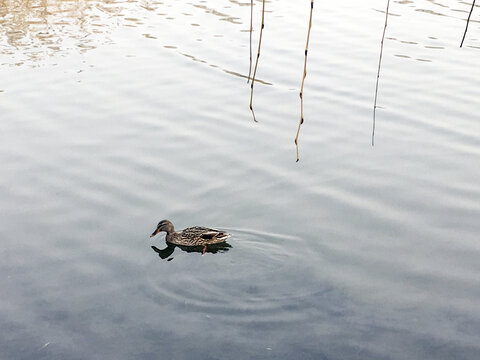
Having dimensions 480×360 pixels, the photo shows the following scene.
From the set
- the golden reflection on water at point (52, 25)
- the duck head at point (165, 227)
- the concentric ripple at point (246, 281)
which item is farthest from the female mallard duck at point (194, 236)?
the golden reflection on water at point (52, 25)

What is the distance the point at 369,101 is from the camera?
12.8 metres

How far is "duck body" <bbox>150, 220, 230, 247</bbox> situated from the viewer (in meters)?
8.42

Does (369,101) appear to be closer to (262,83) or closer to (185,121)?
(262,83)

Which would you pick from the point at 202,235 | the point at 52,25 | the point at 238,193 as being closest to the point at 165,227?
the point at 202,235

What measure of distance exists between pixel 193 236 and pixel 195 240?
0.06 metres

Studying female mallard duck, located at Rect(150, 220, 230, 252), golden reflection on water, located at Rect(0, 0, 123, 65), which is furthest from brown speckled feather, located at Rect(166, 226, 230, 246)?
golden reflection on water, located at Rect(0, 0, 123, 65)

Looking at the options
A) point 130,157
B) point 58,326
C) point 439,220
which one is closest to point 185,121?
point 130,157

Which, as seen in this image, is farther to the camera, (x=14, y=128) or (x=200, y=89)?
(x=200, y=89)

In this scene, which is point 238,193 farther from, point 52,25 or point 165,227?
point 52,25

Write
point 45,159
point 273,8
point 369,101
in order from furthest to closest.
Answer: point 273,8
point 369,101
point 45,159

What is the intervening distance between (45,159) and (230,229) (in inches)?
141

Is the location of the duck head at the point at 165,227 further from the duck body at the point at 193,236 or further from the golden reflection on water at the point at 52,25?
the golden reflection on water at the point at 52,25

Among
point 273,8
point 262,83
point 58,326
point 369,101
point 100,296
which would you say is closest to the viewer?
point 58,326

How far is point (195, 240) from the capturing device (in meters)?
8.60
